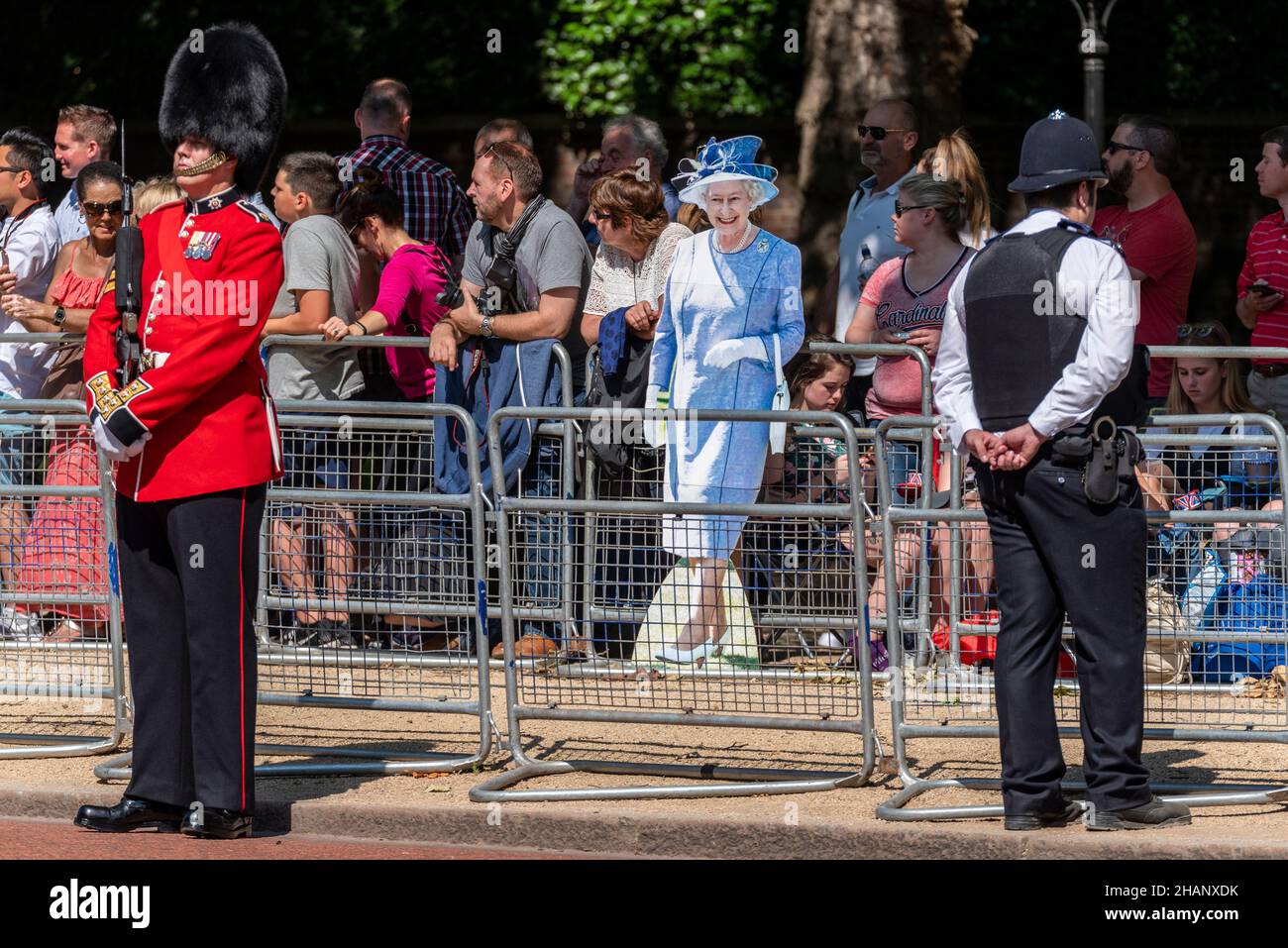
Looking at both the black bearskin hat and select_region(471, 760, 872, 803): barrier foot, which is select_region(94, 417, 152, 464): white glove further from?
select_region(471, 760, 872, 803): barrier foot

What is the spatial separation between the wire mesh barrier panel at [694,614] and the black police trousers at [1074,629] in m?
0.66

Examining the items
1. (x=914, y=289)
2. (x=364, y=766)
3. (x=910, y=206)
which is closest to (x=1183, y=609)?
(x=914, y=289)

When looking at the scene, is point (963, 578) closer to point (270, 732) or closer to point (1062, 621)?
point (1062, 621)

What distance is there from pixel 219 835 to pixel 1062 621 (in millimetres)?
2740

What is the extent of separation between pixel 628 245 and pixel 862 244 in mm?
1421

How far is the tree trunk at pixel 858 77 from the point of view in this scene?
552 inches

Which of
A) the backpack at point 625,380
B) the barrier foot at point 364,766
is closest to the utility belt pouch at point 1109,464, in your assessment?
the barrier foot at point 364,766

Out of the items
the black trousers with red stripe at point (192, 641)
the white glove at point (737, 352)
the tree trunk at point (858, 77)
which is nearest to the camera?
the black trousers with red stripe at point (192, 641)

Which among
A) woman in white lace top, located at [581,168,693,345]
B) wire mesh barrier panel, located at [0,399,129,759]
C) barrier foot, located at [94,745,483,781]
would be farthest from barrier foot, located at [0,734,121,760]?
woman in white lace top, located at [581,168,693,345]

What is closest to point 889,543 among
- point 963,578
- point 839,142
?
point 963,578

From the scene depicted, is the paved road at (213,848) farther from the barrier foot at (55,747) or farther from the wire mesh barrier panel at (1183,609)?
the wire mesh barrier panel at (1183,609)

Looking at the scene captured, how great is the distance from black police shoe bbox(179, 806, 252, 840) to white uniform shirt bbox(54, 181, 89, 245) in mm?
4493

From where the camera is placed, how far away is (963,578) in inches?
275

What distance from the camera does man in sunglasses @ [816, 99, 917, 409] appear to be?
9695mm
